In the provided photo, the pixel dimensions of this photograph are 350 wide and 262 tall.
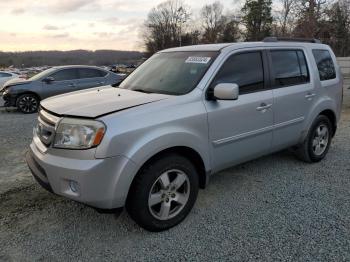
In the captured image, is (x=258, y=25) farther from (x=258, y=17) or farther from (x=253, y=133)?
(x=253, y=133)

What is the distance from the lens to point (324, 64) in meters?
5.46

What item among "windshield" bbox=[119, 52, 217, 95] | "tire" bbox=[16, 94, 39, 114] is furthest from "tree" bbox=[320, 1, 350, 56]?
"windshield" bbox=[119, 52, 217, 95]

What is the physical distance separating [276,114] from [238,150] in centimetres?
77

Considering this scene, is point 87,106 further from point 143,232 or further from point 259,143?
point 259,143

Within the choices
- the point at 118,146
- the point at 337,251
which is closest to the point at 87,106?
the point at 118,146

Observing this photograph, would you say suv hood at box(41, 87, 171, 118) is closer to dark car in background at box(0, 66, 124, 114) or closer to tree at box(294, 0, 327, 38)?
dark car in background at box(0, 66, 124, 114)

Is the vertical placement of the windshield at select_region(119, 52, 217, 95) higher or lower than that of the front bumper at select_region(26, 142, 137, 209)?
higher

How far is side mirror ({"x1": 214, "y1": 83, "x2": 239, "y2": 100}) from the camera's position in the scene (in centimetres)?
358

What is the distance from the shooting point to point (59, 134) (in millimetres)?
3227

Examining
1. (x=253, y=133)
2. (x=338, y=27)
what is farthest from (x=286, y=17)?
(x=253, y=133)

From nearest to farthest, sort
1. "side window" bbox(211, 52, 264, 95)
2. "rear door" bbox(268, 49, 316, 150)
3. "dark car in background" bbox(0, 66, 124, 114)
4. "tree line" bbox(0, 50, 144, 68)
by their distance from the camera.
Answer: "side window" bbox(211, 52, 264, 95) → "rear door" bbox(268, 49, 316, 150) → "dark car in background" bbox(0, 66, 124, 114) → "tree line" bbox(0, 50, 144, 68)

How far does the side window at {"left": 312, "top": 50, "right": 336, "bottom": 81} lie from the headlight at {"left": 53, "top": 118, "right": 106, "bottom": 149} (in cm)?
362

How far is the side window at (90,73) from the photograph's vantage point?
40.9 feet

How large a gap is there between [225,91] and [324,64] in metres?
2.61
